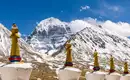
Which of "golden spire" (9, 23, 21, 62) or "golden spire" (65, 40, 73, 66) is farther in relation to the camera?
"golden spire" (65, 40, 73, 66)

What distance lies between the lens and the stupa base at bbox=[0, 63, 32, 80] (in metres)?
21.4

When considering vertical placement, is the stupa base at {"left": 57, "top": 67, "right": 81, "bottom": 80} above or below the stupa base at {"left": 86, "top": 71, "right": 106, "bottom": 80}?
above

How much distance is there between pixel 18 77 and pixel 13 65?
982mm

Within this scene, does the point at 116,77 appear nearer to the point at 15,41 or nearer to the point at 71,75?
the point at 71,75

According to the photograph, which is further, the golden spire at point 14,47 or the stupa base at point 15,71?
the golden spire at point 14,47

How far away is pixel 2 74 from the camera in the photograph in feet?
71.9

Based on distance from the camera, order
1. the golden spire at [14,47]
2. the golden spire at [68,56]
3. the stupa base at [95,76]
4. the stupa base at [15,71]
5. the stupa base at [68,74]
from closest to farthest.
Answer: the stupa base at [15,71] → the golden spire at [14,47] → the stupa base at [68,74] → the golden spire at [68,56] → the stupa base at [95,76]

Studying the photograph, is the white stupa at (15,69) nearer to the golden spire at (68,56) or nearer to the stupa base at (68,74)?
the stupa base at (68,74)

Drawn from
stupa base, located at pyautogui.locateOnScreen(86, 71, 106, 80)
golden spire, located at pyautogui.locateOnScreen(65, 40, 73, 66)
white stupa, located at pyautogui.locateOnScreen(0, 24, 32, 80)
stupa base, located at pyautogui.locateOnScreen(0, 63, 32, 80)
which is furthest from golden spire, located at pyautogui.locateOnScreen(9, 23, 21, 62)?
stupa base, located at pyautogui.locateOnScreen(86, 71, 106, 80)

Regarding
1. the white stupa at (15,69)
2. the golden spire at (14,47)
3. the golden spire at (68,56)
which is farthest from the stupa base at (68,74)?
the golden spire at (14,47)

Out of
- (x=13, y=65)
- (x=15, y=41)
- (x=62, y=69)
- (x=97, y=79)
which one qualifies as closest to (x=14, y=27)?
(x=15, y=41)

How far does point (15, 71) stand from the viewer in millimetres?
21359

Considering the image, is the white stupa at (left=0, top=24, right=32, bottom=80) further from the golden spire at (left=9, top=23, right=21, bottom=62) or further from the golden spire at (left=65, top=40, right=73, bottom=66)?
the golden spire at (left=65, top=40, right=73, bottom=66)

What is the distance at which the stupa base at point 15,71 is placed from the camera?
21.4m
